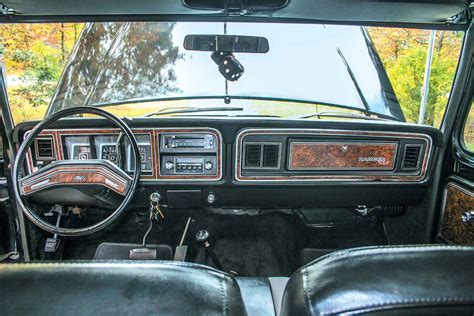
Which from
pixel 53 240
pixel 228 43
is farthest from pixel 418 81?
pixel 53 240

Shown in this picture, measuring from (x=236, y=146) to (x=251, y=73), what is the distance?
2.27ft

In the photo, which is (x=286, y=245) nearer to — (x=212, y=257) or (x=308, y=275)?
(x=212, y=257)

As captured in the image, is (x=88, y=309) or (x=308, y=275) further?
(x=308, y=275)

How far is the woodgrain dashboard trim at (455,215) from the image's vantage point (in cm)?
212

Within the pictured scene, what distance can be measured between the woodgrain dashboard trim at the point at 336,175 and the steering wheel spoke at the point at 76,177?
2.25ft

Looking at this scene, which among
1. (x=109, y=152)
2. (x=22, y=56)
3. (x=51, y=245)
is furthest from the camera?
(x=22, y=56)

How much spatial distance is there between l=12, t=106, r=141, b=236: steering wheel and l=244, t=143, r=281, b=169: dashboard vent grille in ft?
2.17

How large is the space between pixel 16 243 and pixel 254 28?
201 cm

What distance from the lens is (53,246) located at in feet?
8.46

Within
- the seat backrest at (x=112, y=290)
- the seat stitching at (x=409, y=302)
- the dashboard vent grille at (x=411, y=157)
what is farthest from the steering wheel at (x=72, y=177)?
the dashboard vent grille at (x=411, y=157)

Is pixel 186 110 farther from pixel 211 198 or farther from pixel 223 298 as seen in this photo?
pixel 223 298

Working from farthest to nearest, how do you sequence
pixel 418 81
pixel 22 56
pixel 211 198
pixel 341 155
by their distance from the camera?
pixel 22 56 < pixel 418 81 < pixel 211 198 < pixel 341 155

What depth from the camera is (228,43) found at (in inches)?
88.7

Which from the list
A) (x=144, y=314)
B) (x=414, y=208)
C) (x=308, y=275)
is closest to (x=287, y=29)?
(x=414, y=208)
